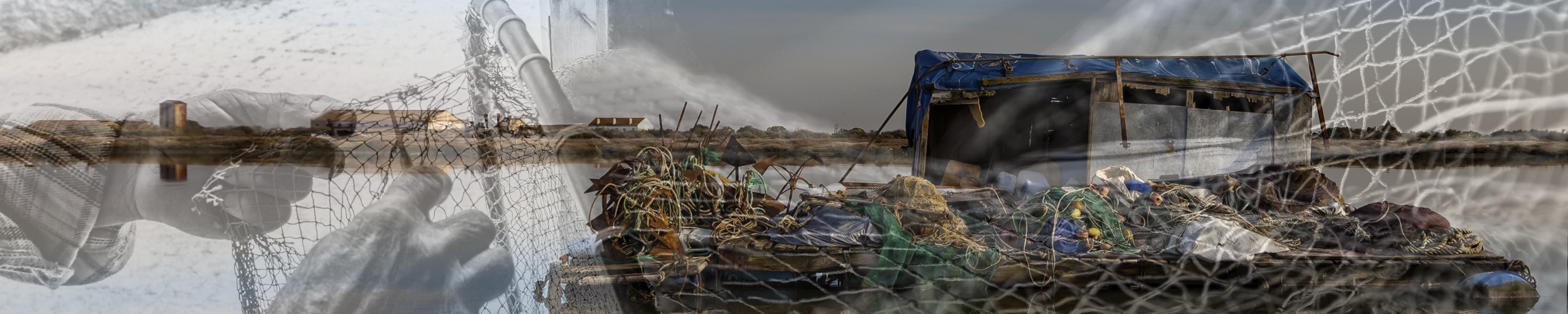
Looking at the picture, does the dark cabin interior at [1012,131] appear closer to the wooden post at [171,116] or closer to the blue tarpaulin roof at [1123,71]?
the blue tarpaulin roof at [1123,71]

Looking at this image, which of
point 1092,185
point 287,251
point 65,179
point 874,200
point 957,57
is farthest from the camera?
point 957,57

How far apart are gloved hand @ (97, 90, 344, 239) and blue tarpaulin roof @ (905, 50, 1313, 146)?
3915mm

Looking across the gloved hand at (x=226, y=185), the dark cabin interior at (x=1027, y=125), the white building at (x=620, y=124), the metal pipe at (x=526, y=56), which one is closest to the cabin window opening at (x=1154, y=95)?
the dark cabin interior at (x=1027, y=125)

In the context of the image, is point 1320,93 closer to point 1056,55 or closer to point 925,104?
point 1056,55

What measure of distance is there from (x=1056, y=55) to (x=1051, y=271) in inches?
114

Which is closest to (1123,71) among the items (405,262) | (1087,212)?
(1087,212)

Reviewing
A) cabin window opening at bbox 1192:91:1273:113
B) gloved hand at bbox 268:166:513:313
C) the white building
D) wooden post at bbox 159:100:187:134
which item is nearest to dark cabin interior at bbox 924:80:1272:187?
cabin window opening at bbox 1192:91:1273:113

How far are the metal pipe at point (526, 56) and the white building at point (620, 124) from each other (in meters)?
0.56

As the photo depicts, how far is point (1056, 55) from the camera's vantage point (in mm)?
5727

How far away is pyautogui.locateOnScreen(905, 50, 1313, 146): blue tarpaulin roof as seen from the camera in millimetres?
5102

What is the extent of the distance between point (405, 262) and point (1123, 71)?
470 cm

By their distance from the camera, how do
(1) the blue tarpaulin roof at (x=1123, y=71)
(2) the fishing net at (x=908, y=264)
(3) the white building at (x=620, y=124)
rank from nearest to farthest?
1. (2) the fishing net at (x=908, y=264)
2. (1) the blue tarpaulin roof at (x=1123, y=71)
3. (3) the white building at (x=620, y=124)

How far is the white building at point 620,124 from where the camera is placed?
6.13 m

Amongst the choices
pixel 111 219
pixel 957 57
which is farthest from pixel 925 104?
pixel 111 219
